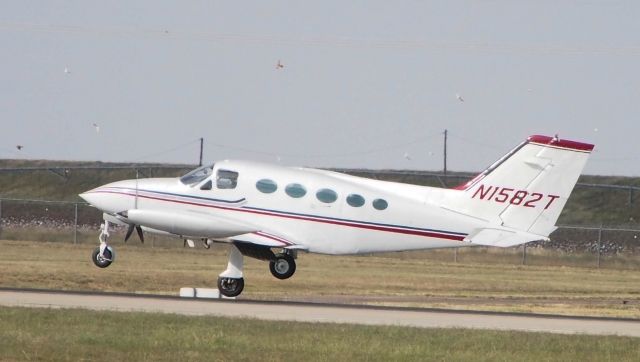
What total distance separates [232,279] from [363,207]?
408cm

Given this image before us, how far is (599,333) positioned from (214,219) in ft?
34.7

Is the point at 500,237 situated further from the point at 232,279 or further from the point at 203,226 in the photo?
the point at 203,226

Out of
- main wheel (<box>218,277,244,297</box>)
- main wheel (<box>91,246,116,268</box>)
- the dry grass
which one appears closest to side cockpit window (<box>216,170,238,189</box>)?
main wheel (<box>218,277,244,297</box>)

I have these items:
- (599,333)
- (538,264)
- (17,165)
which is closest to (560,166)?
(599,333)

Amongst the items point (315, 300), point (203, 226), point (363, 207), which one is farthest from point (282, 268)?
point (315, 300)

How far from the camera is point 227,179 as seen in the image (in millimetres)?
37844

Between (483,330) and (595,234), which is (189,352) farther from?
(595,234)

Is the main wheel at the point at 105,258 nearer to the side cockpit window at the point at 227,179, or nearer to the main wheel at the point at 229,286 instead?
the main wheel at the point at 229,286

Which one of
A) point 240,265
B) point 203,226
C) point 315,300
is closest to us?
point 203,226

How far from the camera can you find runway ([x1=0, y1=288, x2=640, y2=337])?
3325cm

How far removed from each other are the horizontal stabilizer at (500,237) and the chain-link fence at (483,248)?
21.0 meters

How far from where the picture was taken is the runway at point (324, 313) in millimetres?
33250

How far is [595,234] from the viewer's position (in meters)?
88.4

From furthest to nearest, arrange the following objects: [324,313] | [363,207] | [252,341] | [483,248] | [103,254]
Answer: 1. [483,248]
2. [103,254]
3. [363,207]
4. [324,313]
5. [252,341]
